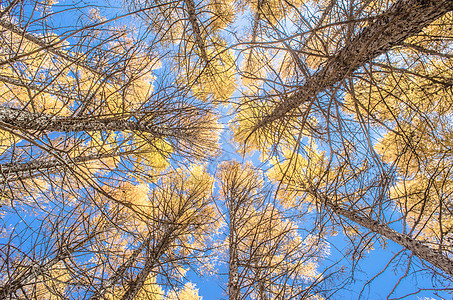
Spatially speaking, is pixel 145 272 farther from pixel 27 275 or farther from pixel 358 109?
pixel 358 109

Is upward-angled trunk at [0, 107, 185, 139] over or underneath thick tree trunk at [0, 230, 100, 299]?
over

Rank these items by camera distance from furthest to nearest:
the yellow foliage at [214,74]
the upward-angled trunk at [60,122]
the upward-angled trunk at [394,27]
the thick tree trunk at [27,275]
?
the yellow foliage at [214,74] → the upward-angled trunk at [60,122] → the thick tree trunk at [27,275] → the upward-angled trunk at [394,27]

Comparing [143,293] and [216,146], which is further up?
[216,146]

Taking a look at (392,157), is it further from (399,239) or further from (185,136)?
(185,136)

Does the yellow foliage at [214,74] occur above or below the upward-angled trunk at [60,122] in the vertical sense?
above

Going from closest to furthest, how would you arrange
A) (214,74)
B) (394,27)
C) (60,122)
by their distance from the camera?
1. (394,27)
2. (60,122)
3. (214,74)

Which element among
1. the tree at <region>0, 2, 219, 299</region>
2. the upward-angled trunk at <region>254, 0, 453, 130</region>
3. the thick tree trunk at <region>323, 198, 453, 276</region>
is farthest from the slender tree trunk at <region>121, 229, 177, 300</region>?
the upward-angled trunk at <region>254, 0, 453, 130</region>

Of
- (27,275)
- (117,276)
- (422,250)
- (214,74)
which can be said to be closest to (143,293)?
(117,276)

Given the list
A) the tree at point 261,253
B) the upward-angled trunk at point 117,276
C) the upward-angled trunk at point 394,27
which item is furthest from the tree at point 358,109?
the upward-angled trunk at point 117,276

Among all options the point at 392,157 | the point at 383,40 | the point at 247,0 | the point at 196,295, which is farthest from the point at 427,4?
the point at 196,295

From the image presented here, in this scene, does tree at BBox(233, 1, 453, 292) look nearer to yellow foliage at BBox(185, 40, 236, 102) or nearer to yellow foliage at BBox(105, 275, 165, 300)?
yellow foliage at BBox(185, 40, 236, 102)

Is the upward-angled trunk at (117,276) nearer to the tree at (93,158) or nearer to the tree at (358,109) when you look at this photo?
the tree at (93,158)

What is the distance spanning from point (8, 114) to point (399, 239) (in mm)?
5185

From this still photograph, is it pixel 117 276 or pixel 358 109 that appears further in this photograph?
pixel 117 276
